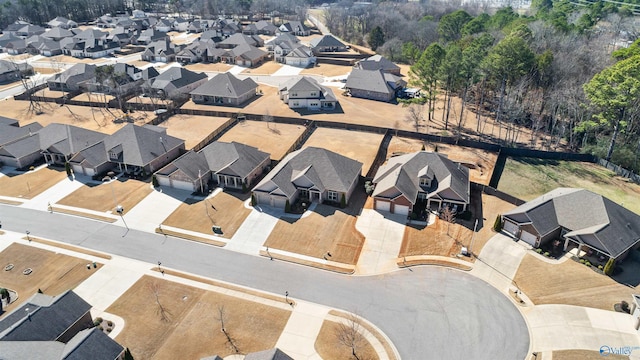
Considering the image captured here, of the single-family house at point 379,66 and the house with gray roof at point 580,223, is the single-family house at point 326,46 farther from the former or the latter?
the house with gray roof at point 580,223

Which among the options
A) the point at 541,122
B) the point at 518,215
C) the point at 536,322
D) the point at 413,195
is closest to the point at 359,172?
the point at 413,195

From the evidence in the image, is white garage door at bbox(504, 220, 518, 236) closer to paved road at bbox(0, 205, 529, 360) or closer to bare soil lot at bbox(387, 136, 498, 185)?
paved road at bbox(0, 205, 529, 360)

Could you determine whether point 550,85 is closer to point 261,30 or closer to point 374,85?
point 374,85

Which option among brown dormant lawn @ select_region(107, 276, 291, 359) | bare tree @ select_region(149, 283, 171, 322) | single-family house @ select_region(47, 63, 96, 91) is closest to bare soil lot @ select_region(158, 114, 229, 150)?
single-family house @ select_region(47, 63, 96, 91)

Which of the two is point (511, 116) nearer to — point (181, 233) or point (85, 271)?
point (181, 233)

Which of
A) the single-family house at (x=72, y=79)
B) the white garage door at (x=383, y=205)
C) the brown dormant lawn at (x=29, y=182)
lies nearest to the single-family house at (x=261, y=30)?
the single-family house at (x=72, y=79)

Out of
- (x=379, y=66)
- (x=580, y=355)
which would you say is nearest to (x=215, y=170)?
(x=580, y=355)
